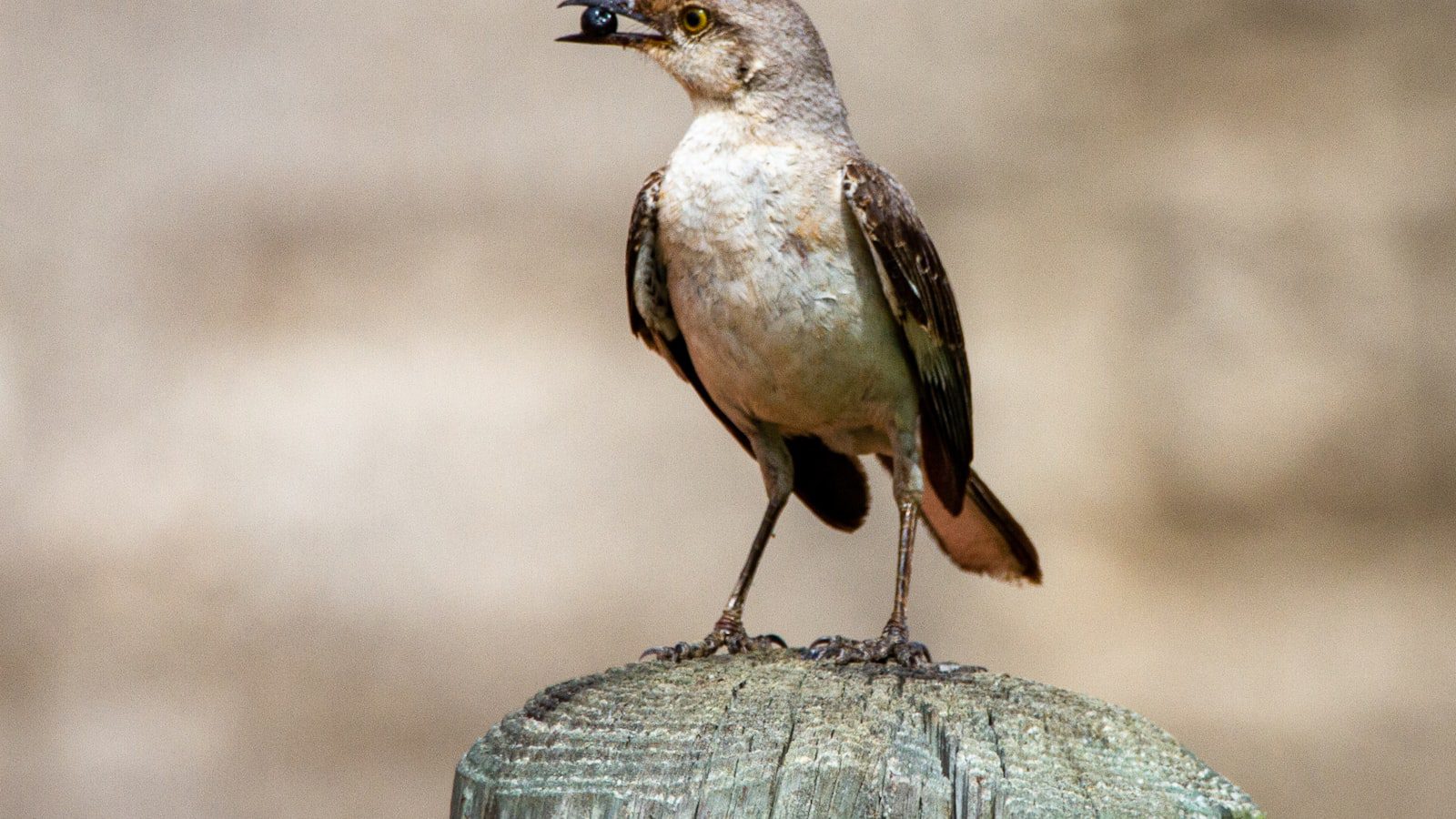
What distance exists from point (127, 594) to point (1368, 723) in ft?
14.3

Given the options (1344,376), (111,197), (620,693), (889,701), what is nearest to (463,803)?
(620,693)

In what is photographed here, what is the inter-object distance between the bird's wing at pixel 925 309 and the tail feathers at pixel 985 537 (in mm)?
149

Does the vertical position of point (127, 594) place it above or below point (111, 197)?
below

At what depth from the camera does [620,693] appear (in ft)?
8.16

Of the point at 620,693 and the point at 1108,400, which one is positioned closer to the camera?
the point at 620,693

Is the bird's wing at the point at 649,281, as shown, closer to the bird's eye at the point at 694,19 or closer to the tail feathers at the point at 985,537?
the bird's eye at the point at 694,19

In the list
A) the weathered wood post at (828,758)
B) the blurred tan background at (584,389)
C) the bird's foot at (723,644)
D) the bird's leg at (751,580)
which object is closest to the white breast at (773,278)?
the bird's leg at (751,580)

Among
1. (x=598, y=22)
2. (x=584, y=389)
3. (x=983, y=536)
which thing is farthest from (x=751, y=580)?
(x=584, y=389)

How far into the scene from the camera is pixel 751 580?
157 inches

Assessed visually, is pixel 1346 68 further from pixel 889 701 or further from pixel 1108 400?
pixel 889 701

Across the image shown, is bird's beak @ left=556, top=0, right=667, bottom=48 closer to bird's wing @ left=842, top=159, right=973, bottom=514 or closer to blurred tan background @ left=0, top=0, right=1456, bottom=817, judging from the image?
bird's wing @ left=842, top=159, right=973, bottom=514

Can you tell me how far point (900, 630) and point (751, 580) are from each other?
51 cm

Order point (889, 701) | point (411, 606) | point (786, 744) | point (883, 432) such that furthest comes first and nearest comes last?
1. point (411, 606)
2. point (883, 432)
3. point (889, 701)
4. point (786, 744)

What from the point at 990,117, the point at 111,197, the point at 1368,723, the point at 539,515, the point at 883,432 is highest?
the point at 990,117
